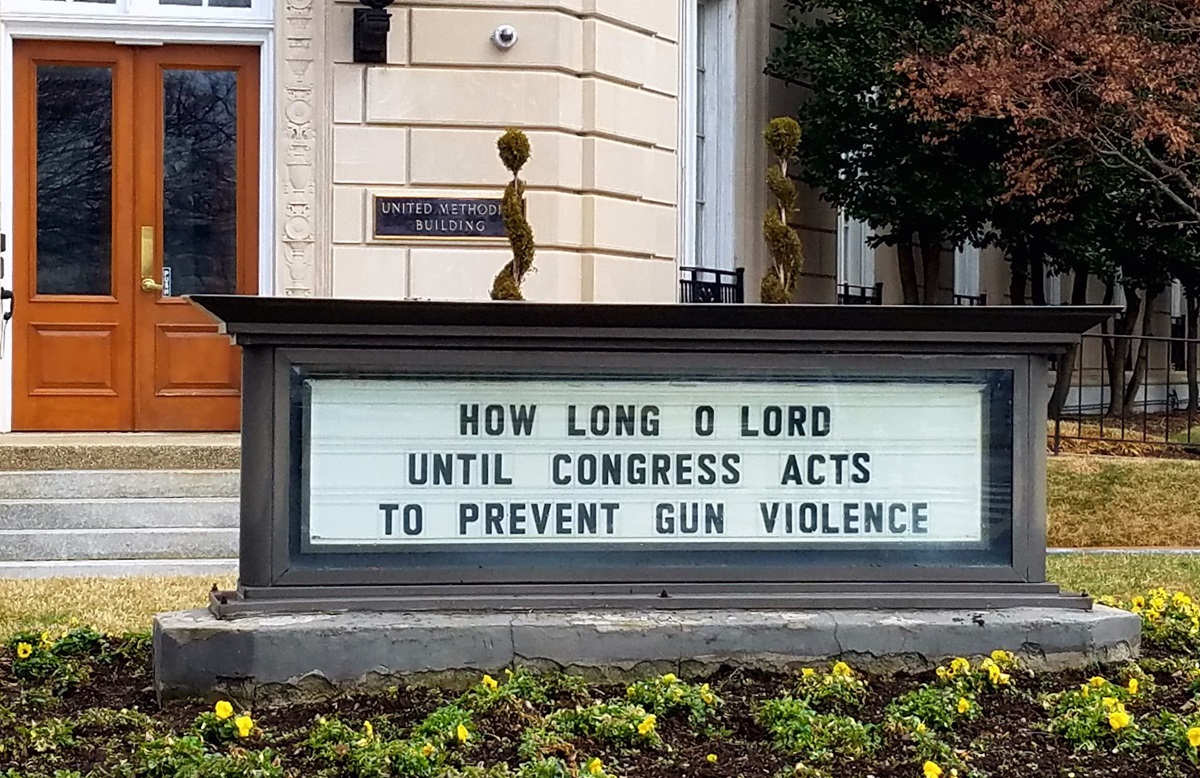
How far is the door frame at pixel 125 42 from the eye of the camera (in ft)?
37.3

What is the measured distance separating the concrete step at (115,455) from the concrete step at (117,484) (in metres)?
0.14

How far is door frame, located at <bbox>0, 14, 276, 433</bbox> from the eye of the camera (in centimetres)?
1137

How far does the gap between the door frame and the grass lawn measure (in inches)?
156

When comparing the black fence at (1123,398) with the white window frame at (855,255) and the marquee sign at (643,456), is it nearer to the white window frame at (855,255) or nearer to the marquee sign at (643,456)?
the white window frame at (855,255)

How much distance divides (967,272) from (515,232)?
1046cm

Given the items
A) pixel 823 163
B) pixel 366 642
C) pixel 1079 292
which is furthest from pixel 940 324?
pixel 1079 292

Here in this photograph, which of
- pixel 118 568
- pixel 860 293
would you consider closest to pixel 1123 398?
pixel 860 293

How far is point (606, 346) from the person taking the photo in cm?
488

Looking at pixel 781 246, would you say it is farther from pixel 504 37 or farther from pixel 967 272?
pixel 967 272

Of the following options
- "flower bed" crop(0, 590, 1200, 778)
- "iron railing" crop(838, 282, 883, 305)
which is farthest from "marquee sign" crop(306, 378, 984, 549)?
"iron railing" crop(838, 282, 883, 305)

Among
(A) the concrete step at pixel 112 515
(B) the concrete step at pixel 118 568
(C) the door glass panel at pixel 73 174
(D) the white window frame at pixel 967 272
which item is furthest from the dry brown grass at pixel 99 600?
(D) the white window frame at pixel 967 272

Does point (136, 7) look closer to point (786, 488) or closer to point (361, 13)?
point (361, 13)

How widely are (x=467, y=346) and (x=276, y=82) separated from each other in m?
7.21

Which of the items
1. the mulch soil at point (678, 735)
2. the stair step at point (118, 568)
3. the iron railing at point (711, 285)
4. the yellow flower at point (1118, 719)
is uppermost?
the iron railing at point (711, 285)
